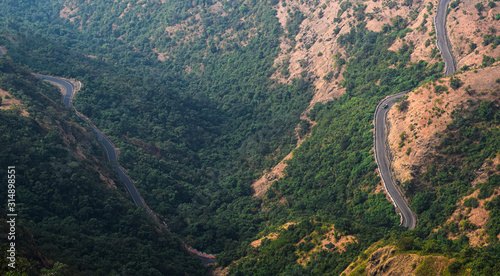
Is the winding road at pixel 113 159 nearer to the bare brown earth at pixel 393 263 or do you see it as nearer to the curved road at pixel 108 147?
the curved road at pixel 108 147

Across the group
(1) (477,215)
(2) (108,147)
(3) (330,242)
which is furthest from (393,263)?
(2) (108,147)

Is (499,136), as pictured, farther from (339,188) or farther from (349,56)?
(349,56)

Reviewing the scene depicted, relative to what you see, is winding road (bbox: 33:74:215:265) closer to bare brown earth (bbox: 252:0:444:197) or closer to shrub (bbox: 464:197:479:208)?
bare brown earth (bbox: 252:0:444:197)

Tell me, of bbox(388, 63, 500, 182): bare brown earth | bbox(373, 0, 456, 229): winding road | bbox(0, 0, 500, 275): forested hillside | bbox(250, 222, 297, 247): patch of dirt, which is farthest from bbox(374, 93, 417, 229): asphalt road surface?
bbox(250, 222, 297, 247): patch of dirt

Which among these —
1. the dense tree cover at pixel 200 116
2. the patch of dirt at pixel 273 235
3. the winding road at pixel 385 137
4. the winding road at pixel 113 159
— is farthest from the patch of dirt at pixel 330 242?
the winding road at pixel 113 159

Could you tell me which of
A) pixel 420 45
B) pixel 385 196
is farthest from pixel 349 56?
pixel 385 196

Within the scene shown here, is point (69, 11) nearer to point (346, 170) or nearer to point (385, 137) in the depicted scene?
point (346, 170)
